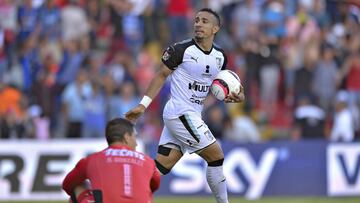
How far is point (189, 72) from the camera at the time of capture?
12203mm

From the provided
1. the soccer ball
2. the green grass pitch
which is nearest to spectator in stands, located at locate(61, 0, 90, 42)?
the green grass pitch

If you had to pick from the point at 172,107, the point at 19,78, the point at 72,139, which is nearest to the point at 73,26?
the point at 19,78

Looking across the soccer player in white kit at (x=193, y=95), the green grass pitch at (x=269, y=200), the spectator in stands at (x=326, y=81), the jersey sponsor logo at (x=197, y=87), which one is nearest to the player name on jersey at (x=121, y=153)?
the soccer player in white kit at (x=193, y=95)

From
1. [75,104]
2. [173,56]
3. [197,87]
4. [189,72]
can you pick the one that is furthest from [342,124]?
[173,56]

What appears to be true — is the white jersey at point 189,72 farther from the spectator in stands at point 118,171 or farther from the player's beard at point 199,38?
the spectator in stands at point 118,171

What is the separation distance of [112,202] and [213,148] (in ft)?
10.4

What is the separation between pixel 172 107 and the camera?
1235 cm

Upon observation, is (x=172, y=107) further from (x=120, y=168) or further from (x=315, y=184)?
(x=315, y=184)

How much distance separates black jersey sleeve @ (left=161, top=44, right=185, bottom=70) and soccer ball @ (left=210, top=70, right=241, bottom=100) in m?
0.50

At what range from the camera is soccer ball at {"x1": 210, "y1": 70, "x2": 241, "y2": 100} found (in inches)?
476

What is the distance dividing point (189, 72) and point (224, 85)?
0.43 meters

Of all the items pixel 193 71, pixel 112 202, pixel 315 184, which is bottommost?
pixel 315 184

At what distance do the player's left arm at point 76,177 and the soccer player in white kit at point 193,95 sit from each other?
2.55 meters

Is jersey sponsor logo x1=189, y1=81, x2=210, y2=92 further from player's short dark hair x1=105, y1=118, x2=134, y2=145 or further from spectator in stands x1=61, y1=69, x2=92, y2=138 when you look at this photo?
spectator in stands x1=61, y1=69, x2=92, y2=138
